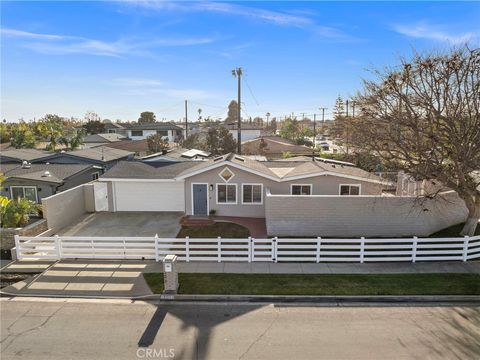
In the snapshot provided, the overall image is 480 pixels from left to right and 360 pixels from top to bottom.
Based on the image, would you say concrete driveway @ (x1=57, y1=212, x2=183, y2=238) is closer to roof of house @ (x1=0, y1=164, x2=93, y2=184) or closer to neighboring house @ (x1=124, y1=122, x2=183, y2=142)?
roof of house @ (x1=0, y1=164, x2=93, y2=184)

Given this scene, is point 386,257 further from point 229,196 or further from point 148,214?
point 148,214

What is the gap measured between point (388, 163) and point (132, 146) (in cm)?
4520

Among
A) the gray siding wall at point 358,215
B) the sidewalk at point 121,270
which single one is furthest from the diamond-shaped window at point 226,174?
the sidewalk at point 121,270

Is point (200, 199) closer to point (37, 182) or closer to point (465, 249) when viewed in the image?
point (37, 182)

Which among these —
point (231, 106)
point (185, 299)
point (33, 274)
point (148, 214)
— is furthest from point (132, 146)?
point (231, 106)

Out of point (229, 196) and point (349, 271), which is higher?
point (229, 196)

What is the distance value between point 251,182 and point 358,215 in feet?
22.4

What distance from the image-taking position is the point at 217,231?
19.1 meters

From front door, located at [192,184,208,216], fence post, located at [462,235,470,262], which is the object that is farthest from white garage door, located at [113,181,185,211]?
fence post, located at [462,235,470,262]

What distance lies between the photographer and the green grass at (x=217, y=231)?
18469 mm

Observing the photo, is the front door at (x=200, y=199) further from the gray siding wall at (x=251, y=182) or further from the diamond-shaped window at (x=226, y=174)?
the diamond-shaped window at (x=226, y=174)

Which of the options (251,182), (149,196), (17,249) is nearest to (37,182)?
(149,196)

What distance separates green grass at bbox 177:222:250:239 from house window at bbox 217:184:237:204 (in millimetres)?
1873

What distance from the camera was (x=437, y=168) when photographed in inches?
616
